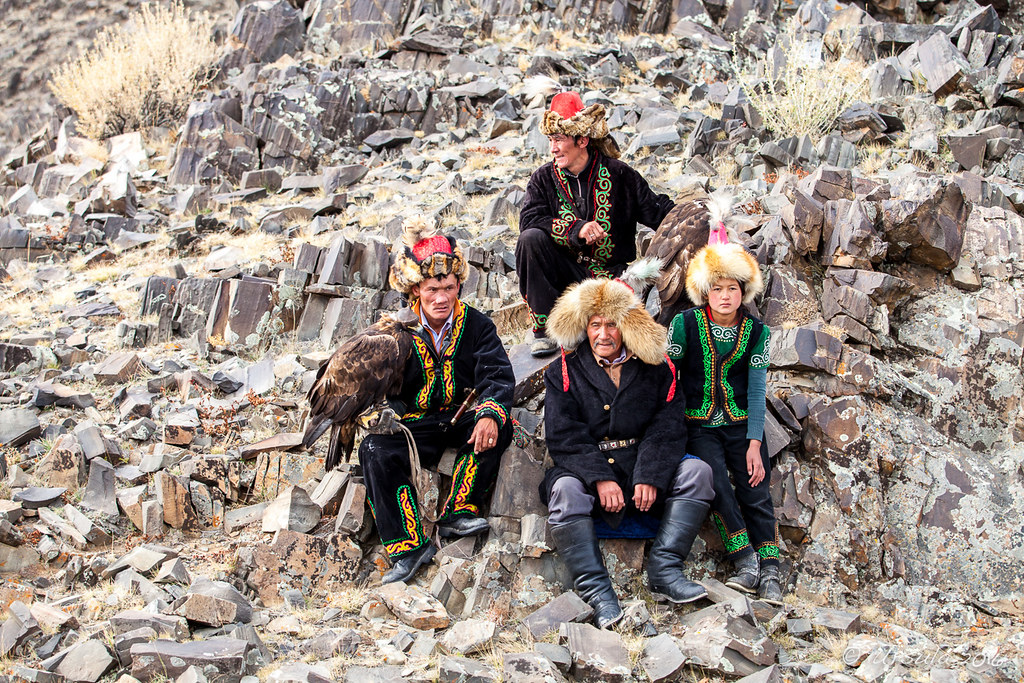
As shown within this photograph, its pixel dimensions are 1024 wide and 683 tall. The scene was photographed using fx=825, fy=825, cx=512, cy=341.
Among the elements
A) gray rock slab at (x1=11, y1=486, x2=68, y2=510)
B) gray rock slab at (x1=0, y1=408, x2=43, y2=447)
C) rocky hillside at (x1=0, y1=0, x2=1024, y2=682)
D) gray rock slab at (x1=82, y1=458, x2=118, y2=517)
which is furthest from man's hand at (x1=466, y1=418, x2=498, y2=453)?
gray rock slab at (x1=0, y1=408, x2=43, y2=447)

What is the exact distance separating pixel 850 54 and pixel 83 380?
10.8 metres

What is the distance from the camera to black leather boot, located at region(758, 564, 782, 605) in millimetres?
4242

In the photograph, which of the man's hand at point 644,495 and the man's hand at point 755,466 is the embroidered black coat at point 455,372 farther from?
the man's hand at point 755,466

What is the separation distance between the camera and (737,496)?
14.8ft

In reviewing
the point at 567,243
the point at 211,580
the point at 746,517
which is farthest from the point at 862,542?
the point at 211,580

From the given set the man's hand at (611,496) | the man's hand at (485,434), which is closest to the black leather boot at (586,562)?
the man's hand at (611,496)

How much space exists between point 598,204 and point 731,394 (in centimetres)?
173

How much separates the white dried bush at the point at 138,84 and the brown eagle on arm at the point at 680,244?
36.6ft

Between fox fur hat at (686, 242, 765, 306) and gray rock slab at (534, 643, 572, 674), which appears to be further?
fox fur hat at (686, 242, 765, 306)

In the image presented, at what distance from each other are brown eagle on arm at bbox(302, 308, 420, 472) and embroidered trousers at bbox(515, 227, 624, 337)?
3.32 ft

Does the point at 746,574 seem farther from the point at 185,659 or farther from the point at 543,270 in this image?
the point at 185,659

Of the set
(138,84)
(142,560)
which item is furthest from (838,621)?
(138,84)

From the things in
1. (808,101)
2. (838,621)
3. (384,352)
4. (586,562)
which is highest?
(808,101)

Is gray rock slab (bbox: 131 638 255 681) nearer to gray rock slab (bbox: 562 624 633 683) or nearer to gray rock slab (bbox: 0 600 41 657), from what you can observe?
gray rock slab (bbox: 0 600 41 657)
